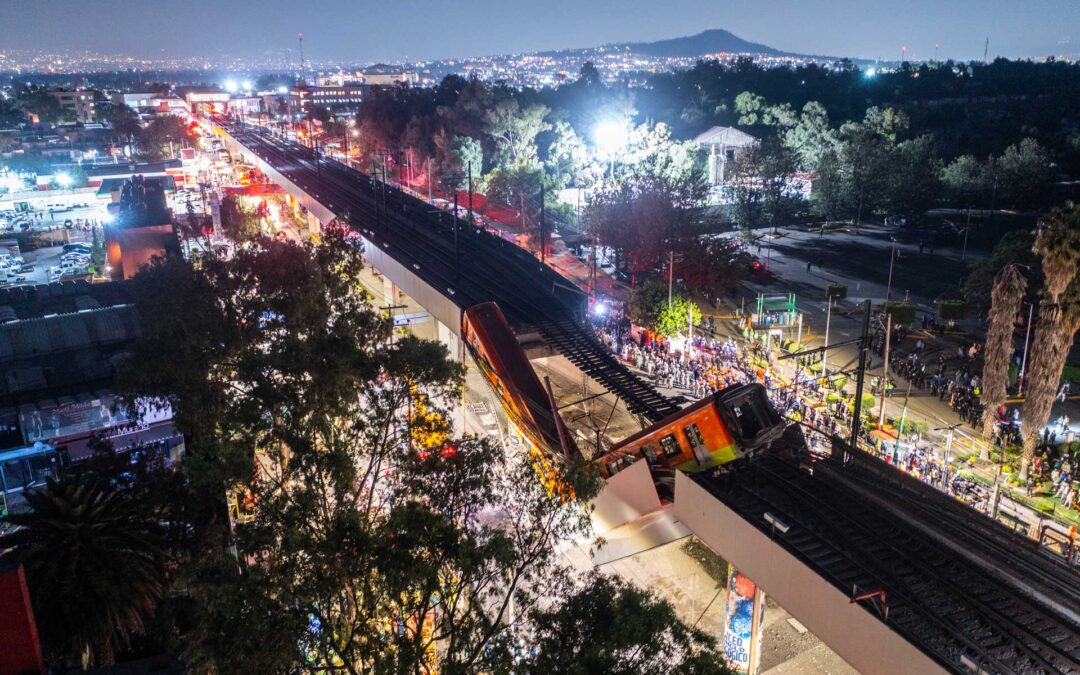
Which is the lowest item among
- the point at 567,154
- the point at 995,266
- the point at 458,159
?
the point at 995,266

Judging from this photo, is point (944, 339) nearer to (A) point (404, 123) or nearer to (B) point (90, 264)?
(B) point (90, 264)

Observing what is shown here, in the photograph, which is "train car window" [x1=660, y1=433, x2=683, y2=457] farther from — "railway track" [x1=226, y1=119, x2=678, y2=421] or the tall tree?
the tall tree

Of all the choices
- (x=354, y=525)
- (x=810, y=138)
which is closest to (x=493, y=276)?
(x=354, y=525)

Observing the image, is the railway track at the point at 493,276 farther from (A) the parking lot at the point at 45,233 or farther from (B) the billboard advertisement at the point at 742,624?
(A) the parking lot at the point at 45,233

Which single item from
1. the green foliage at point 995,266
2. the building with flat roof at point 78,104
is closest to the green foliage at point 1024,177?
the green foliage at point 995,266

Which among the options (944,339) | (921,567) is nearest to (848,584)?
(921,567)

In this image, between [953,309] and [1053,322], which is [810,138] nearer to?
[953,309]
